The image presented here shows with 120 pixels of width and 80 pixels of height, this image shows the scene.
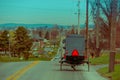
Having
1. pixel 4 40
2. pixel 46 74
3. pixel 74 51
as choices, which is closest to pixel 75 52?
pixel 74 51

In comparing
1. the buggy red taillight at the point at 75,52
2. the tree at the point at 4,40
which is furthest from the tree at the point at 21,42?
the buggy red taillight at the point at 75,52

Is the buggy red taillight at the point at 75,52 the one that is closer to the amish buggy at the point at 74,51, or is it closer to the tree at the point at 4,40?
the amish buggy at the point at 74,51

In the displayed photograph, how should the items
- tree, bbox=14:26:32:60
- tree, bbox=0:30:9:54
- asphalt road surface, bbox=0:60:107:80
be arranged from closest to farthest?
asphalt road surface, bbox=0:60:107:80 < tree, bbox=14:26:32:60 < tree, bbox=0:30:9:54

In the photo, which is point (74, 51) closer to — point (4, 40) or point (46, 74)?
point (46, 74)

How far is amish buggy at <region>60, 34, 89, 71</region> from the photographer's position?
89.1 feet

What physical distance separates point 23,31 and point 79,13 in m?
24.7

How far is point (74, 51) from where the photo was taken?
2750 cm

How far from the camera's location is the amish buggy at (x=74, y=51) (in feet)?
89.1

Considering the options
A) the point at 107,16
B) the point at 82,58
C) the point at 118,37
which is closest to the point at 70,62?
the point at 82,58

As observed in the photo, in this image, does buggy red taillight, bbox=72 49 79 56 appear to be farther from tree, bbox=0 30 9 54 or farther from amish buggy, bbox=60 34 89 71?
tree, bbox=0 30 9 54

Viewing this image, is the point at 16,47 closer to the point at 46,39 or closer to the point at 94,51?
the point at 94,51

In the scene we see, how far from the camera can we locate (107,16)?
41031 mm

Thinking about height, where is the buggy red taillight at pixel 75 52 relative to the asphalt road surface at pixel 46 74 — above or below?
above

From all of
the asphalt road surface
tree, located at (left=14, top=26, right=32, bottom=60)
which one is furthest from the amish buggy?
tree, located at (left=14, top=26, right=32, bottom=60)
